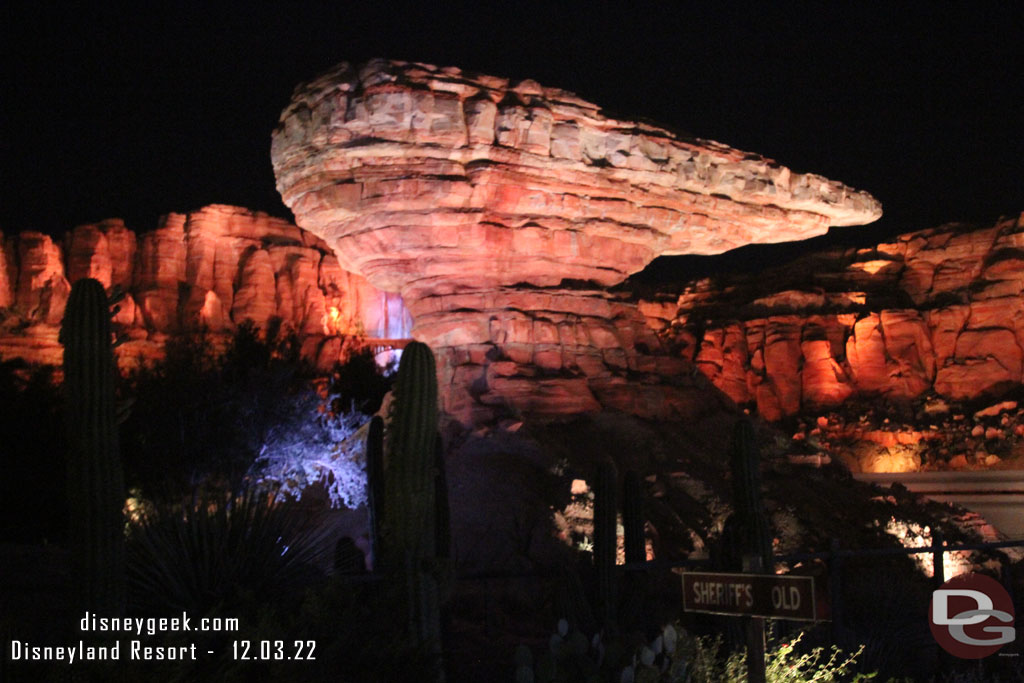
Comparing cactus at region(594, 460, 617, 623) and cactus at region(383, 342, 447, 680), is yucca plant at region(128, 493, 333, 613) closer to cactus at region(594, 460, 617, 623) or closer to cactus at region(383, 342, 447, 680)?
cactus at region(383, 342, 447, 680)

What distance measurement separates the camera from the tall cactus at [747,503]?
7.63m

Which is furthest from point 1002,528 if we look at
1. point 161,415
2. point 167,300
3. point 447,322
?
point 167,300

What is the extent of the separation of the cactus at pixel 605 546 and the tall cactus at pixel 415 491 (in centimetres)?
190

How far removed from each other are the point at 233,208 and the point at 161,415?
3093cm

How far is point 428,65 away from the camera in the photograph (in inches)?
556

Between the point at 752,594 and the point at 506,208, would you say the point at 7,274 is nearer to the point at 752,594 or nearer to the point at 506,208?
the point at 506,208

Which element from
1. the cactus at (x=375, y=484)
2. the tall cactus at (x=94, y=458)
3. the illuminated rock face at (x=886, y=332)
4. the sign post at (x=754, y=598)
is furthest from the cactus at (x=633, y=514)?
the illuminated rock face at (x=886, y=332)

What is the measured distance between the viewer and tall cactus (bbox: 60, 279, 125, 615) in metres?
5.56

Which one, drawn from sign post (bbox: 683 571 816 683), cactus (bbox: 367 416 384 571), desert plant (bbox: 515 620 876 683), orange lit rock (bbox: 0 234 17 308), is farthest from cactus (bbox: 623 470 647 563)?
orange lit rock (bbox: 0 234 17 308)

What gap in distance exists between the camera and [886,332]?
33969mm

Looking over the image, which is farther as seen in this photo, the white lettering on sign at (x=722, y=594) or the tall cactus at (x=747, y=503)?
the tall cactus at (x=747, y=503)

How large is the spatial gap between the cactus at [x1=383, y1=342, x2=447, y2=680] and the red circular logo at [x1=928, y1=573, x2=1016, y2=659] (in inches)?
198

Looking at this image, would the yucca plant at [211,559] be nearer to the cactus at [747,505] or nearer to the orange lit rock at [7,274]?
the cactus at [747,505]

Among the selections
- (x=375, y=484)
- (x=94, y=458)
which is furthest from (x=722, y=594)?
(x=375, y=484)
